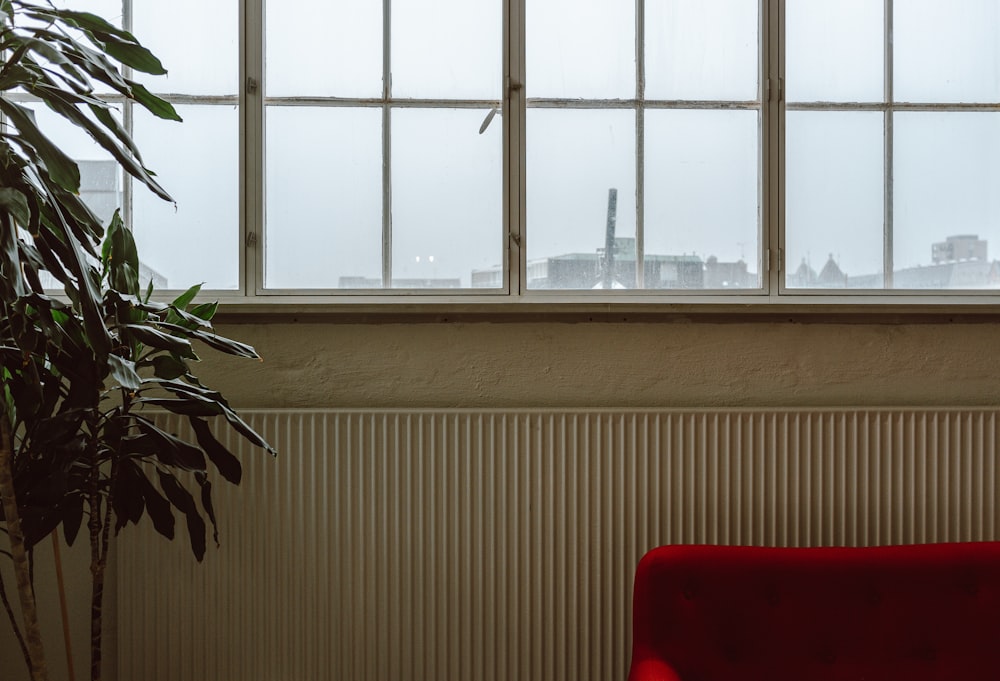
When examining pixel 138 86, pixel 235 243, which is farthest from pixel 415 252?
pixel 138 86

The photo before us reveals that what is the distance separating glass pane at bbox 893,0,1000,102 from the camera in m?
2.22

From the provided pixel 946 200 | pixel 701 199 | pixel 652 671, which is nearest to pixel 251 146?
pixel 701 199

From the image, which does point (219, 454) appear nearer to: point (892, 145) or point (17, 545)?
point (17, 545)

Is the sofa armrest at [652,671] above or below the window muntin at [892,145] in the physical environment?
below

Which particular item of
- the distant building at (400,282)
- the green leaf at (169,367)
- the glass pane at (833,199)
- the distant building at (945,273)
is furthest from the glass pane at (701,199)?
the green leaf at (169,367)

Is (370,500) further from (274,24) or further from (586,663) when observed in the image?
(274,24)

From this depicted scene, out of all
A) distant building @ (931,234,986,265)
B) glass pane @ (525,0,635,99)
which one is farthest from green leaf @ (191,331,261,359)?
distant building @ (931,234,986,265)

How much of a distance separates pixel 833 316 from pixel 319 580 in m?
1.64

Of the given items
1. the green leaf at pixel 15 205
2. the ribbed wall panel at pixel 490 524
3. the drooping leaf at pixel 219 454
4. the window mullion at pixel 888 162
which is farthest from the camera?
the window mullion at pixel 888 162

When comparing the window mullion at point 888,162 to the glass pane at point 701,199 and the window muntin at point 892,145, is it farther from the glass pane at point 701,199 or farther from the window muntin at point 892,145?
the glass pane at point 701,199

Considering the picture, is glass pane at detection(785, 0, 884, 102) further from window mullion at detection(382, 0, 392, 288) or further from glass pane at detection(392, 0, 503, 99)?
window mullion at detection(382, 0, 392, 288)

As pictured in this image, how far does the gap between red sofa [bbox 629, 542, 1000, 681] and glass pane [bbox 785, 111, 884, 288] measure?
2.89 ft

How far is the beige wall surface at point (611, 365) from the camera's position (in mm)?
A: 2070

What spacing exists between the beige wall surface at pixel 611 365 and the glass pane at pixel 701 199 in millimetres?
188
